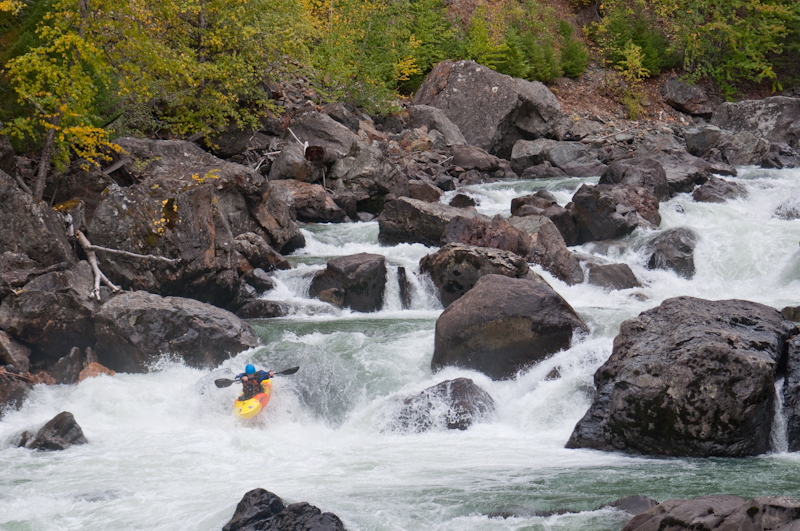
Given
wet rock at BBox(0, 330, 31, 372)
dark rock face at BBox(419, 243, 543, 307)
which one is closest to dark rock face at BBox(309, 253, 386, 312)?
dark rock face at BBox(419, 243, 543, 307)

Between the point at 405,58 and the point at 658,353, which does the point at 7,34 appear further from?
the point at 405,58

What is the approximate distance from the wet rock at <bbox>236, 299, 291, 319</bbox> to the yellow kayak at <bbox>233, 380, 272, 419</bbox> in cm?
367

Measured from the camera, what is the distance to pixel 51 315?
920 cm

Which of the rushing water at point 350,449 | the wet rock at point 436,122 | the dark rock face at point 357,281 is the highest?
the wet rock at point 436,122

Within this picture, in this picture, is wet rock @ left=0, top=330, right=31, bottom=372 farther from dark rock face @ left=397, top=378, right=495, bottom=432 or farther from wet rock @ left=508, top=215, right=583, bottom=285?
wet rock @ left=508, top=215, right=583, bottom=285

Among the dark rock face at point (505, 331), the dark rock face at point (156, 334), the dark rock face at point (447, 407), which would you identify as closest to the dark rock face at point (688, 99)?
the dark rock face at point (505, 331)

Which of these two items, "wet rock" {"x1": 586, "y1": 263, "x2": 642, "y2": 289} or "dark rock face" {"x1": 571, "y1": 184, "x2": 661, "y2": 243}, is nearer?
"wet rock" {"x1": 586, "y1": 263, "x2": 642, "y2": 289}

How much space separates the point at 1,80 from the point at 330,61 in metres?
12.4

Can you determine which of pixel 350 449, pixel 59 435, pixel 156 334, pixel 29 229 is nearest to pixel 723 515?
pixel 350 449

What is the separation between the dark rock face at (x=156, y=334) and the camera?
9250 mm

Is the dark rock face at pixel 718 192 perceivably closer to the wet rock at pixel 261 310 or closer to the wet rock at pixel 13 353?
the wet rock at pixel 261 310

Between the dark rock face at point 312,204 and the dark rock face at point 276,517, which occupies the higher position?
the dark rock face at point 312,204

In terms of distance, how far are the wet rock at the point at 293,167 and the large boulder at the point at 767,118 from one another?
1756cm

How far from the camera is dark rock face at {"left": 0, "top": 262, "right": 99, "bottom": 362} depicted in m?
9.05
